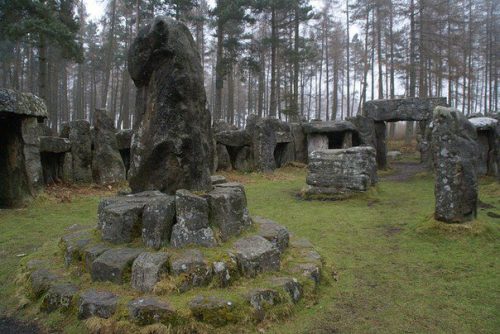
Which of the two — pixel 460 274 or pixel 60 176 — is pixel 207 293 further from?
pixel 60 176

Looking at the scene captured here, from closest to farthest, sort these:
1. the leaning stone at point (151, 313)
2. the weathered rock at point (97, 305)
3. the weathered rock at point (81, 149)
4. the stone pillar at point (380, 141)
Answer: the leaning stone at point (151, 313) → the weathered rock at point (97, 305) → the weathered rock at point (81, 149) → the stone pillar at point (380, 141)

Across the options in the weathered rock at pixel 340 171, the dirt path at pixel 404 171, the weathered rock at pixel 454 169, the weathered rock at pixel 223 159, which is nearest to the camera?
the weathered rock at pixel 454 169

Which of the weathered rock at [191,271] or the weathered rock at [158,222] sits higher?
the weathered rock at [158,222]

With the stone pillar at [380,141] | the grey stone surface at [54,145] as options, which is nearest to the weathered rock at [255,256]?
the grey stone surface at [54,145]

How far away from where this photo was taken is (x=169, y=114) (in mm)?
4781

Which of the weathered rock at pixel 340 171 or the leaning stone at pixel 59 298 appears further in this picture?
the weathered rock at pixel 340 171

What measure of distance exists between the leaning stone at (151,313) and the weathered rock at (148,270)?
28 cm

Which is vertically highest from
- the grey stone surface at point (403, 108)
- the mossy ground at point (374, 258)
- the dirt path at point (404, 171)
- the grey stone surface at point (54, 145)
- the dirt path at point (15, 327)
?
the grey stone surface at point (403, 108)

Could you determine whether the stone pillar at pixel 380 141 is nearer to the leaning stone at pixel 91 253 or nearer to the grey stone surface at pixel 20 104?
the grey stone surface at pixel 20 104

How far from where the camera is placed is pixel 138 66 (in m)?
5.09

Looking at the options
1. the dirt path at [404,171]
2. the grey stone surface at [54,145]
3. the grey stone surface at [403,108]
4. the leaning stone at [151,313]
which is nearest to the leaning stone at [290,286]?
the leaning stone at [151,313]

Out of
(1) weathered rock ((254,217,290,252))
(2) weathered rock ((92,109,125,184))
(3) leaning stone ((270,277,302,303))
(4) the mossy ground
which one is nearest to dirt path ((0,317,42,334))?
(4) the mossy ground

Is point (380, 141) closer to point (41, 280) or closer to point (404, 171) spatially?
point (404, 171)

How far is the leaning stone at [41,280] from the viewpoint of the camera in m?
4.12
